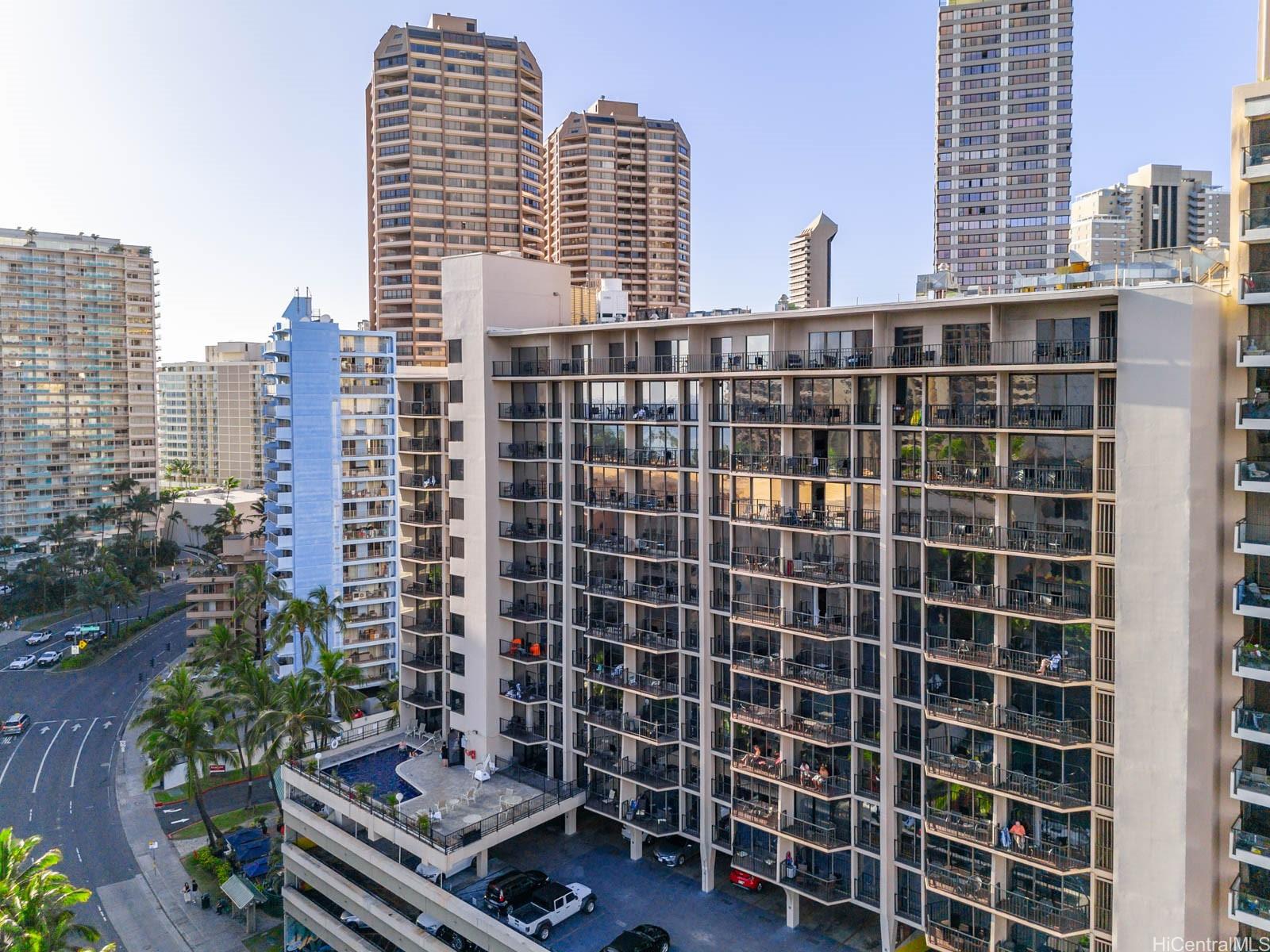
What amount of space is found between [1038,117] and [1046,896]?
Answer: 10297 cm

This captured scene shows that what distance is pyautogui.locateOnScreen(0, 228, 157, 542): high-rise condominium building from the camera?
474ft

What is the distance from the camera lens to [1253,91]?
27.9 meters

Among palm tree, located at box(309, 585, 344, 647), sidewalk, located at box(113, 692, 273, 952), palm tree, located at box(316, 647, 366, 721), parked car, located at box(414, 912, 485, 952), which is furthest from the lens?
palm tree, located at box(309, 585, 344, 647)

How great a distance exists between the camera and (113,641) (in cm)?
11044

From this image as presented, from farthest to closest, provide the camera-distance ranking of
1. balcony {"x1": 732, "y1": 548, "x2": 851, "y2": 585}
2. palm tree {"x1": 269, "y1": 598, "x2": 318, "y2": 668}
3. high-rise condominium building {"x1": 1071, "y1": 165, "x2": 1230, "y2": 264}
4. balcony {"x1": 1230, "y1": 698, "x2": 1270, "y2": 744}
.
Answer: high-rise condominium building {"x1": 1071, "y1": 165, "x2": 1230, "y2": 264} < palm tree {"x1": 269, "y1": 598, "x2": 318, "y2": 668} < balcony {"x1": 732, "y1": 548, "x2": 851, "y2": 585} < balcony {"x1": 1230, "y1": 698, "x2": 1270, "y2": 744}

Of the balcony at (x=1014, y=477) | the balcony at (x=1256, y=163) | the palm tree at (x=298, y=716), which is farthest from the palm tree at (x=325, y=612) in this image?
the balcony at (x=1256, y=163)

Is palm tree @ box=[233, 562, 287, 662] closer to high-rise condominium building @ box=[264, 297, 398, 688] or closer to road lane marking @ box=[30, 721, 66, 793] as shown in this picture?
high-rise condominium building @ box=[264, 297, 398, 688]

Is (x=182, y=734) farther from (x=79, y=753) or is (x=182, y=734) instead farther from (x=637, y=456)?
(x=637, y=456)

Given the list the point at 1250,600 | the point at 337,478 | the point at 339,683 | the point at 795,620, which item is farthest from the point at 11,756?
the point at 1250,600

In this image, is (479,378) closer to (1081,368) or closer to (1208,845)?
(1081,368)

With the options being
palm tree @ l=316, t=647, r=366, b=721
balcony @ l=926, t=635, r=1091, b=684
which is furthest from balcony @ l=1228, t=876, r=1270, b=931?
palm tree @ l=316, t=647, r=366, b=721

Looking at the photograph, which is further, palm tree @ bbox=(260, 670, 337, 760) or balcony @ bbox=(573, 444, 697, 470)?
palm tree @ bbox=(260, 670, 337, 760)

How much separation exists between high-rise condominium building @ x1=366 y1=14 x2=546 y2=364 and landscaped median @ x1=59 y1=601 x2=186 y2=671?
167ft

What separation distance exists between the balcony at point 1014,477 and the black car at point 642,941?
71.4ft
